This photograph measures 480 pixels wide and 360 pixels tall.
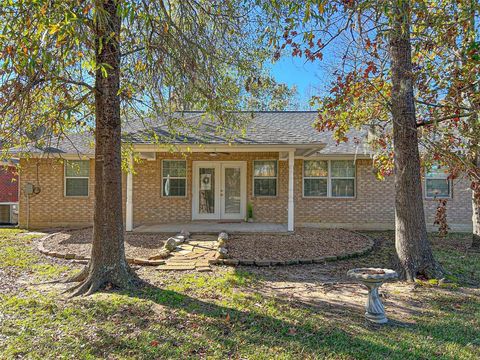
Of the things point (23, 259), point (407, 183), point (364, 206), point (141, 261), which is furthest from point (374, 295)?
point (364, 206)

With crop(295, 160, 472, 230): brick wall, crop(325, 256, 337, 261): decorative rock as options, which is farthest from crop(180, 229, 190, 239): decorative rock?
crop(295, 160, 472, 230): brick wall

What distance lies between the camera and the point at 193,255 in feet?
26.3

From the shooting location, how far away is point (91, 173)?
13266 mm

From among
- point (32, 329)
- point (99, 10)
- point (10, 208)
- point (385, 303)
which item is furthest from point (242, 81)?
point (10, 208)

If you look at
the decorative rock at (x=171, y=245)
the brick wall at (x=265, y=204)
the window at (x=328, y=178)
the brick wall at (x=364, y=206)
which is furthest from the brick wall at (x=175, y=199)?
the decorative rock at (x=171, y=245)

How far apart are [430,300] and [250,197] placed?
27.1 feet

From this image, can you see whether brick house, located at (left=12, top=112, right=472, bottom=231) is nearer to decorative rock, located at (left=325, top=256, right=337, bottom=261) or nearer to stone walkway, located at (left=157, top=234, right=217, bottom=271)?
stone walkway, located at (left=157, top=234, right=217, bottom=271)

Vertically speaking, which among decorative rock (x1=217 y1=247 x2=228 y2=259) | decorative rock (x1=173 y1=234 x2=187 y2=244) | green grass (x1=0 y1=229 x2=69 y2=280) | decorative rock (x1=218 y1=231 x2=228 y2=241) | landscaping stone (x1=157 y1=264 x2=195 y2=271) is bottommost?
green grass (x1=0 y1=229 x2=69 y2=280)

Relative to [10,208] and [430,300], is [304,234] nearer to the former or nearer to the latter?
[430,300]

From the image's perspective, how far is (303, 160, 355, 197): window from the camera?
1309cm

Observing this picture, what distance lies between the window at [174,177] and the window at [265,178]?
8.92ft

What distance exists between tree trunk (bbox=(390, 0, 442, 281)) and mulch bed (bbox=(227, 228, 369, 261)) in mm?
2288

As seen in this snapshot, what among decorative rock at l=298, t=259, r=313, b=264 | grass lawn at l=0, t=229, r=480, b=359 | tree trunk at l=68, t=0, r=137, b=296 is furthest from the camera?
decorative rock at l=298, t=259, r=313, b=264

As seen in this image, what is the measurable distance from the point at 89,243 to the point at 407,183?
8061 millimetres
